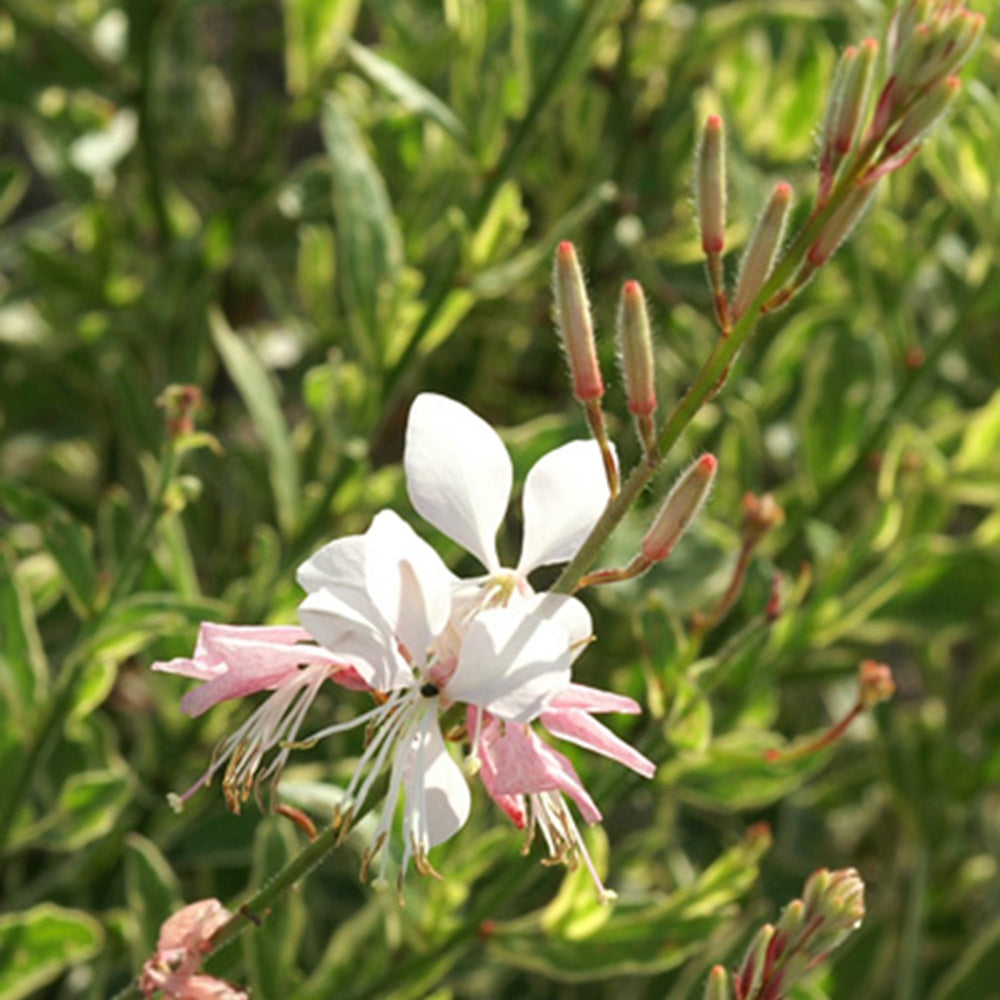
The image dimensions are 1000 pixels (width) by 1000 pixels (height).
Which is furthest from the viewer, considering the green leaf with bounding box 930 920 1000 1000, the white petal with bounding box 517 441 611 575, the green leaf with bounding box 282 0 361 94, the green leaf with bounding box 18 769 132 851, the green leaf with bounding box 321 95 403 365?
the green leaf with bounding box 282 0 361 94

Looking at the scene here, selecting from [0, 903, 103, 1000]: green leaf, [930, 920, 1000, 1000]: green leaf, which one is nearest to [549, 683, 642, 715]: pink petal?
[0, 903, 103, 1000]: green leaf

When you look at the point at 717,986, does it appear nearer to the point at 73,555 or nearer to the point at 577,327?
the point at 577,327

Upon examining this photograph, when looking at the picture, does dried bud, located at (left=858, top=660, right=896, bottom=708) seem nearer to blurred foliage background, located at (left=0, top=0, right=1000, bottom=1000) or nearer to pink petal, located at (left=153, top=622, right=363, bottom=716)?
blurred foliage background, located at (left=0, top=0, right=1000, bottom=1000)

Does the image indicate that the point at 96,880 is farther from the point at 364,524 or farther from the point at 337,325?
the point at 337,325

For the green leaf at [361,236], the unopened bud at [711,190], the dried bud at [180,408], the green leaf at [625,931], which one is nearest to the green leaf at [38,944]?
the green leaf at [625,931]

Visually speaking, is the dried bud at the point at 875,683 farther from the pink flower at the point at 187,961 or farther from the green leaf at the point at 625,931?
the pink flower at the point at 187,961

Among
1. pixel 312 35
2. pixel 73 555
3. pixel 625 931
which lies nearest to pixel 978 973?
pixel 625 931
